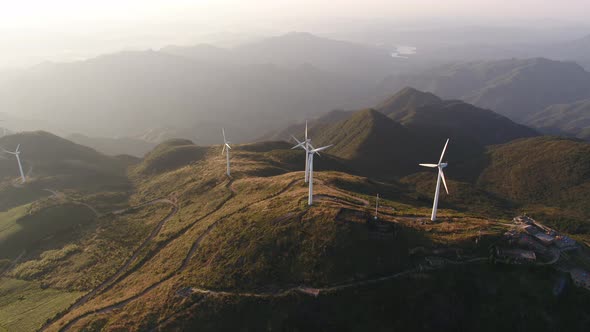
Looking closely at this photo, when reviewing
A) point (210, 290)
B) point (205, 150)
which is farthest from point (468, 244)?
point (205, 150)

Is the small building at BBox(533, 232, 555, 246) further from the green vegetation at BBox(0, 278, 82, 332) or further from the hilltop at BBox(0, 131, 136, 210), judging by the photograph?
the hilltop at BBox(0, 131, 136, 210)

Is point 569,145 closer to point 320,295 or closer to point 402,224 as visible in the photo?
point 402,224

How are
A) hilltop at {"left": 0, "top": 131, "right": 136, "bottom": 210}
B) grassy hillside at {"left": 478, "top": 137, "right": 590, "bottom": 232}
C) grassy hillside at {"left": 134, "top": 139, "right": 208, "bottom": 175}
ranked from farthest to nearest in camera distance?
grassy hillside at {"left": 134, "top": 139, "right": 208, "bottom": 175}, grassy hillside at {"left": 478, "top": 137, "right": 590, "bottom": 232}, hilltop at {"left": 0, "top": 131, "right": 136, "bottom": 210}

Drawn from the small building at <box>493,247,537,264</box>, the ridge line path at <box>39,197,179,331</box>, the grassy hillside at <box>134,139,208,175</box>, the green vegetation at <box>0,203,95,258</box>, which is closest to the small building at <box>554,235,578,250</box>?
the small building at <box>493,247,537,264</box>

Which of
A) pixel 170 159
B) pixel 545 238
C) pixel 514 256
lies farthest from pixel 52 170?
pixel 545 238

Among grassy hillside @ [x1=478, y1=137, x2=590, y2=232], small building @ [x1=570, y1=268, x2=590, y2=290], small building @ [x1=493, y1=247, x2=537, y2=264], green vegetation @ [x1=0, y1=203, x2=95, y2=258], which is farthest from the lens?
grassy hillside @ [x1=478, y1=137, x2=590, y2=232]

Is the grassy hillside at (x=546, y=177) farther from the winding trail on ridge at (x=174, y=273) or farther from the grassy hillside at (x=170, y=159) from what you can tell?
the grassy hillside at (x=170, y=159)
